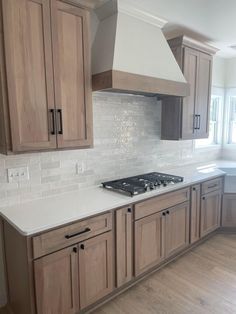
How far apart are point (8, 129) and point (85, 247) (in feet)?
3.43

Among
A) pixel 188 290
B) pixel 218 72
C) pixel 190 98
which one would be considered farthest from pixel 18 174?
pixel 218 72

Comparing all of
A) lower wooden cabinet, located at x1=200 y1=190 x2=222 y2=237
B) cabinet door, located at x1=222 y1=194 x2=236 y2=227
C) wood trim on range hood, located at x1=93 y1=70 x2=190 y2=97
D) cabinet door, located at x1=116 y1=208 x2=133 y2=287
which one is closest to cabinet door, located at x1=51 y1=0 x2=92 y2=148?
wood trim on range hood, located at x1=93 y1=70 x2=190 y2=97

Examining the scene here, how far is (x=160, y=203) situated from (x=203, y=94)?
1715mm

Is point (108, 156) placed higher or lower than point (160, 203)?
higher

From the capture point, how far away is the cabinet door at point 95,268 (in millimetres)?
1883

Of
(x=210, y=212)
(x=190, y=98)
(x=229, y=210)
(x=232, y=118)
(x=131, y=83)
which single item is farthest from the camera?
(x=232, y=118)

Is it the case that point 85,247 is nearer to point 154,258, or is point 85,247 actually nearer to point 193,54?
point 154,258

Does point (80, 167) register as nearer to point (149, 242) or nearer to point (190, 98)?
point (149, 242)

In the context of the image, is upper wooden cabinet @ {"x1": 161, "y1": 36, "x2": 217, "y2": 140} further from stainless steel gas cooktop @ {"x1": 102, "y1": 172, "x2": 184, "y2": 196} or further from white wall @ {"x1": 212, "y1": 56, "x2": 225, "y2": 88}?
white wall @ {"x1": 212, "y1": 56, "x2": 225, "y2": 88}

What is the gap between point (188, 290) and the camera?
2.32 m

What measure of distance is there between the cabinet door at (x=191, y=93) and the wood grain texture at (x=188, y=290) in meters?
1.53

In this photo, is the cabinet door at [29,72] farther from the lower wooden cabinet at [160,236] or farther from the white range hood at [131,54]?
the lower wooden cabinet at [160,236]

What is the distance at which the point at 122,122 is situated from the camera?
2.78 metres

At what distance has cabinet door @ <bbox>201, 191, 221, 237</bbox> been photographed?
10.1ft
